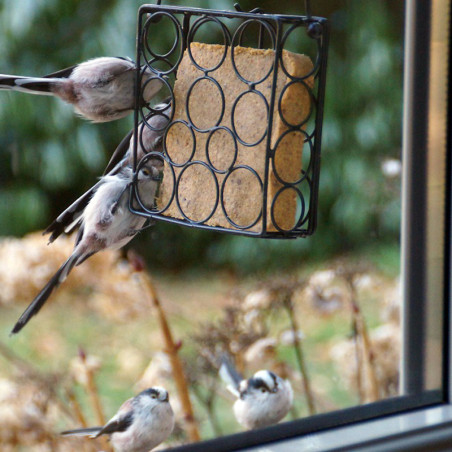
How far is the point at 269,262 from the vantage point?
1449 mm

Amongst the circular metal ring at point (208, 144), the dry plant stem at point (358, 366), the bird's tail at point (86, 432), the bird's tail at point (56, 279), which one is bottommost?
the dry plant stem at point (358, 366)

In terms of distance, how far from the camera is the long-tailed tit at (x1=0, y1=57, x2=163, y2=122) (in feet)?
2.51

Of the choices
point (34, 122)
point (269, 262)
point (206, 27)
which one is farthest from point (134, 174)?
point (269, 262)

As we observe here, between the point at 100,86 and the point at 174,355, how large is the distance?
0.50 metres

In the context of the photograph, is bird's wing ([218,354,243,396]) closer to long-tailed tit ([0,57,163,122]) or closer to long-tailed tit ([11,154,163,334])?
long-tailed tit ([11,154,163,334])

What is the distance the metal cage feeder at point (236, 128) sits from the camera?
711 millimetres

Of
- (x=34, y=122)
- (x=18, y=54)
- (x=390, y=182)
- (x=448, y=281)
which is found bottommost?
(x=448, y=281)

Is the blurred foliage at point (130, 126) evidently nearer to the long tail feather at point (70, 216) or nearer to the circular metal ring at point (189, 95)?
the long tail feather at point (70, 216)

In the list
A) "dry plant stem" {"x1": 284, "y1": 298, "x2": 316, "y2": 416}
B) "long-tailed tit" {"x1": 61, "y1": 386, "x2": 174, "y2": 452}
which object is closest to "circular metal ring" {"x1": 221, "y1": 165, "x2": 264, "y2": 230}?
"long-tailed tit" {"x1": 61, "y1": 386, "x2": 174, "y2": 452}

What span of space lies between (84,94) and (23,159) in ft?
1.60

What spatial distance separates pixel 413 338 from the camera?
1376 mm

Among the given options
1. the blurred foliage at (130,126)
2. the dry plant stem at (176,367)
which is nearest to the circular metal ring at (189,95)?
the dry plant stem at (176,367)

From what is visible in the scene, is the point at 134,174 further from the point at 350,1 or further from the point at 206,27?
the point at 350,1

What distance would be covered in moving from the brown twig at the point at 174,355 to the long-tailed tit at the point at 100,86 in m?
0.36
